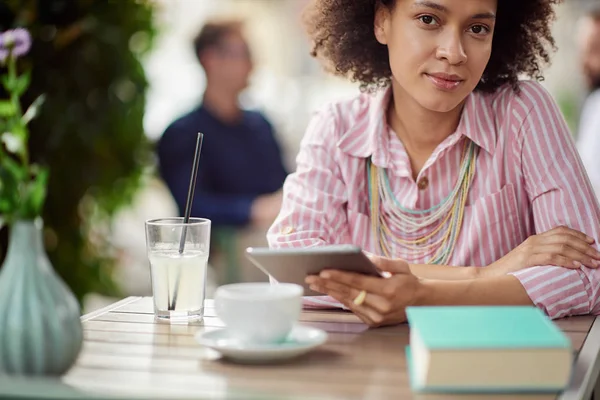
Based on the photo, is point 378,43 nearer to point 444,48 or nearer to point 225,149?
point 444,48

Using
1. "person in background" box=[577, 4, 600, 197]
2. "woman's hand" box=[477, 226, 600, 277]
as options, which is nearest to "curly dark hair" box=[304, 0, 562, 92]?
"woman's hand" box=[477, 226, 600, 277]

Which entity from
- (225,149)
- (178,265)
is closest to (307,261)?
(178,265)

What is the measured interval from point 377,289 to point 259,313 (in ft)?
0.97

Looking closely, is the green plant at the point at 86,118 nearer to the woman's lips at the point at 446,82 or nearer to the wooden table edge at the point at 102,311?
the wooden table edge at the point at 102,311

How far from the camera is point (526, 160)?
1.88 metres

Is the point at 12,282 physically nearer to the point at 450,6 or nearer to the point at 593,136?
the point at 450,6

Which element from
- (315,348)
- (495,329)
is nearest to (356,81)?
(315,348)

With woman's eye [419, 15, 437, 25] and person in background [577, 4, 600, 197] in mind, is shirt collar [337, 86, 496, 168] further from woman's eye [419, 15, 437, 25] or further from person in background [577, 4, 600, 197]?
person in background [577, 4, 600, 197]

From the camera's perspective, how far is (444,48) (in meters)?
1.81

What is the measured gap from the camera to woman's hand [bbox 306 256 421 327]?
1484 millimetres

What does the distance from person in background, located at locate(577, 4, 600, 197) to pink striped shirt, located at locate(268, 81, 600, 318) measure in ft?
7.64

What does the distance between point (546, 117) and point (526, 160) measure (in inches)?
3.9

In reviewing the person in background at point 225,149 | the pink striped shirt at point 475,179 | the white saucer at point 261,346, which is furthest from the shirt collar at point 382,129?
the person in background at point 225,149

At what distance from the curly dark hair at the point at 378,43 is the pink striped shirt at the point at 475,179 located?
0.14 meters
